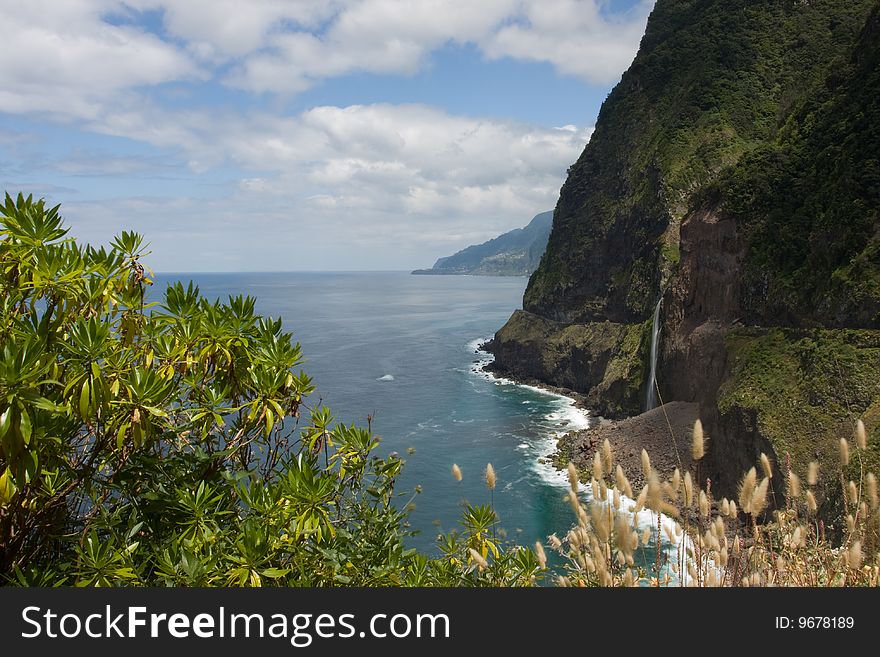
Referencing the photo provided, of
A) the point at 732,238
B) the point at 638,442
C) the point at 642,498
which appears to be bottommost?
the point at 638,442

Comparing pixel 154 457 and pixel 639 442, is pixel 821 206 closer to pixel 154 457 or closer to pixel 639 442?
pixel 639 442

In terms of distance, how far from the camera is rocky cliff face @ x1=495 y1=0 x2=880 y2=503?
39.8 meters

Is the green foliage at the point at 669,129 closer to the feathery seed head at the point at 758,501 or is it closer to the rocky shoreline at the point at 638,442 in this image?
the rocky shoreline at the point at 638,442

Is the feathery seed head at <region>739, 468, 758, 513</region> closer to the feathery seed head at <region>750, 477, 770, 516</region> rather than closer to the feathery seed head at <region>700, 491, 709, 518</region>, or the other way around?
the feathery seed head at <region>750, 477, 770, 516</region>

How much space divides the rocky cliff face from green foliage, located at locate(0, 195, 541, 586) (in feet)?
22.6

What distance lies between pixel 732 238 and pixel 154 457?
52584 mm

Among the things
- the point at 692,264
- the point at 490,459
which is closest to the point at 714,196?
the point at 692,264

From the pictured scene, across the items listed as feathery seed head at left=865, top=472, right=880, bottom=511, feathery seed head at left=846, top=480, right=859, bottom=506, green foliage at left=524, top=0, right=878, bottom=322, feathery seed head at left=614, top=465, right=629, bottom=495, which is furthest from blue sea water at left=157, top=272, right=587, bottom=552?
green foliage at left=524, top=0, right=878, bottom=322

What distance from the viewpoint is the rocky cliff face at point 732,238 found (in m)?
39.8

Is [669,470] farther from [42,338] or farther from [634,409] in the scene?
[42,338]

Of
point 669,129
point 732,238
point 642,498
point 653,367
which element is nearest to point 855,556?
point 642,498

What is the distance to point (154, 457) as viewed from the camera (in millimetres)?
6922

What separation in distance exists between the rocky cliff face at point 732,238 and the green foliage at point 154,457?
689 centimetres

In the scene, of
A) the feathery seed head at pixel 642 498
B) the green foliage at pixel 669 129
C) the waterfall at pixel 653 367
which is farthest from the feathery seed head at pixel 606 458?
the green foliage at pixel 669 129
